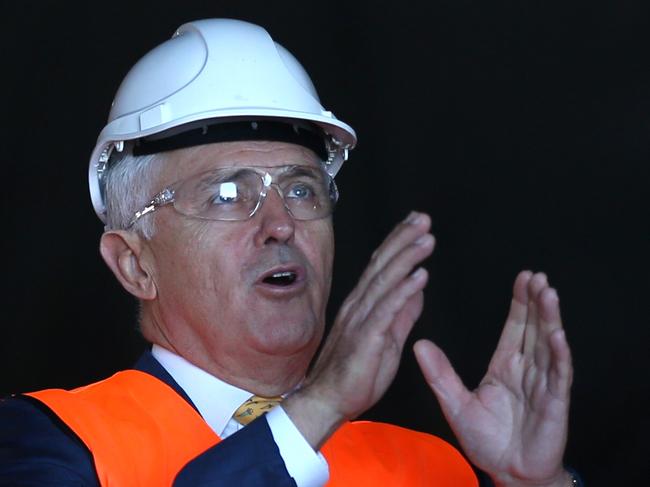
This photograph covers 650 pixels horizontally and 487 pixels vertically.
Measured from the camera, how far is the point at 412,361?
3766 millimetres

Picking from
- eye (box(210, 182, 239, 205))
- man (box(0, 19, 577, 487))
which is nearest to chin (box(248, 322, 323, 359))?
man (box(0, 19, 577, 487))

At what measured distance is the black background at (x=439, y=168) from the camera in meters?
3.56

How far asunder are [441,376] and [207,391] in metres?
0.47

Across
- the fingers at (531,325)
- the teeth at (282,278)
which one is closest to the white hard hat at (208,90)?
the teeth at (282,278)

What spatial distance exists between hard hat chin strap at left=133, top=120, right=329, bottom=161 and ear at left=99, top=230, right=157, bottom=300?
0.16 metres

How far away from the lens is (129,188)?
2889 mm

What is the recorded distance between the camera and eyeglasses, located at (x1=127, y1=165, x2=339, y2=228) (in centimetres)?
277

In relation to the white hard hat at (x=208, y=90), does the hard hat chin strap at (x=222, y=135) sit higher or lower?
lower

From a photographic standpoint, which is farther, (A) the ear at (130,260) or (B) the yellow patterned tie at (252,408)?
(A) the ear at (130,260)

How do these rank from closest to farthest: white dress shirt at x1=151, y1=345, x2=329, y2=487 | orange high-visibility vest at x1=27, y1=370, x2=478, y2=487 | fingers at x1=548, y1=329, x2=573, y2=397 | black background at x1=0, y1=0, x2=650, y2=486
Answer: fingers at x1=548, y1=329, x2=573, y2=397
orange high-visibility vest at x1=27, y1=370, x2=478, y2=487
white dress shirt at x1=151, y1=345, x2=329, y2=487
black background at x1=0, y1=0, x2=650, y2=486

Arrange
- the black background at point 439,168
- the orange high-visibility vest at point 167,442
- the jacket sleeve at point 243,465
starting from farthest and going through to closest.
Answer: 1. the black background at point 439,168
2. the orange high-visibility vest at point 167,442
3. the jacket sleeve at point 243,465

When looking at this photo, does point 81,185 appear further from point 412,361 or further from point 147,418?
point 147,418

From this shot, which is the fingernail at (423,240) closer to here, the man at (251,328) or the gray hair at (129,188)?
the man at (251,328)

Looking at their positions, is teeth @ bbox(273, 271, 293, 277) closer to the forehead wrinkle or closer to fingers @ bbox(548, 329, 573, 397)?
the forehead wrinkle
